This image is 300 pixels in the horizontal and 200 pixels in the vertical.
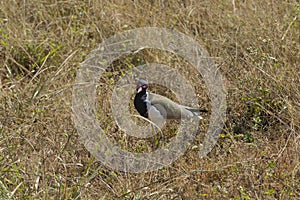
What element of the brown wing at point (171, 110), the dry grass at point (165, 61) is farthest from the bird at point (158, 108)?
the dry grass at point (165, 61)

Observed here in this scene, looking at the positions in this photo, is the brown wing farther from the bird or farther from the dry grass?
the dry grass

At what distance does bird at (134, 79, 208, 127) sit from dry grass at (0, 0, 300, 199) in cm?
25

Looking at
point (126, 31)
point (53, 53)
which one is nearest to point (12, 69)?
point (53, 53)

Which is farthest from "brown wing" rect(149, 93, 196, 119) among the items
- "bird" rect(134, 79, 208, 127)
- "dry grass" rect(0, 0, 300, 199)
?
"dry grass" rect(0, 0, 300, 199)

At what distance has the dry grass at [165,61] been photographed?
131 inches

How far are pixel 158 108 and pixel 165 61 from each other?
73 centimetres

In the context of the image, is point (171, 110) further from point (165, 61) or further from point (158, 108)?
point (165, 61)

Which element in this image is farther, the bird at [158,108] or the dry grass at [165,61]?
the bird at [158,108]

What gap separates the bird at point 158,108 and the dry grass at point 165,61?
247 mm

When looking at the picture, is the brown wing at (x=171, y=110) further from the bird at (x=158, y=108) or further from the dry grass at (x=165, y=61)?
the dry grass at (x=165, y=61)

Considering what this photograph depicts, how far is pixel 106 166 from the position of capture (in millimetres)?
3605

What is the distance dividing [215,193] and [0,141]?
4.22 feet

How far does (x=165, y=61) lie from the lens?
4.61 metres

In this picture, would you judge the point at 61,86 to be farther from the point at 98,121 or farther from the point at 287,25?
the point at 287,25
